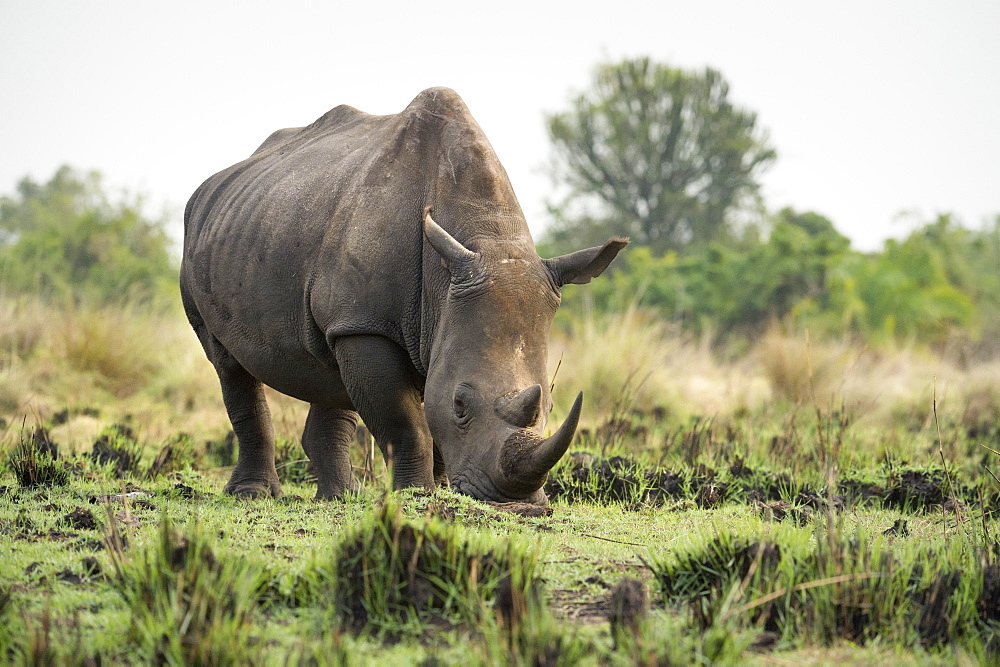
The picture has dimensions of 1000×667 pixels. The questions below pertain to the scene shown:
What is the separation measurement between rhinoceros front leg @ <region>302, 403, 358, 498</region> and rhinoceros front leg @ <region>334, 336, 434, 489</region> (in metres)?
1.04

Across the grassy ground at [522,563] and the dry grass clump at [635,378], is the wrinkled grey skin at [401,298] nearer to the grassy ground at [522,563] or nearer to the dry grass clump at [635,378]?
the grassy ground at [522,563]

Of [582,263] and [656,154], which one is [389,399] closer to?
[582,263]

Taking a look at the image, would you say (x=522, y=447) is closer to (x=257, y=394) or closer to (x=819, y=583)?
(x=819, y=583)

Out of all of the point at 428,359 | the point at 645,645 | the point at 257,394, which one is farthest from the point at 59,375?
the point at 645,645

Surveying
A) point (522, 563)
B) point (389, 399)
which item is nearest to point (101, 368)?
point (389, 399)

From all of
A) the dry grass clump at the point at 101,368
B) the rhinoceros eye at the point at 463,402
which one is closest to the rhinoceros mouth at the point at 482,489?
the rhinoceros eye at the point at 463,402

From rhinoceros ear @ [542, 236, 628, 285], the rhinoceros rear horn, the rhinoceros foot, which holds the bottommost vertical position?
the rhinoceros foot

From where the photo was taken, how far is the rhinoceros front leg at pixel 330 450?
245 inches

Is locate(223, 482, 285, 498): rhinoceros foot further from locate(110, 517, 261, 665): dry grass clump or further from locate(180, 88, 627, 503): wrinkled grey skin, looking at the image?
locate(110, 517, 261, 665): dry grass clump

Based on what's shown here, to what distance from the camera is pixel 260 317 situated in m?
5.78

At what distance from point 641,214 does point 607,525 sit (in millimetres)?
30484

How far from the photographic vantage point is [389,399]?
16.9 feet

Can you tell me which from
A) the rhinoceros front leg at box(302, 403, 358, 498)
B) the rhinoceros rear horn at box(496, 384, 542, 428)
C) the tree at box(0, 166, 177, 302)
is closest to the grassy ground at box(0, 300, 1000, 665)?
the rhinoceros front leg at box(302, 403, 358, 498)

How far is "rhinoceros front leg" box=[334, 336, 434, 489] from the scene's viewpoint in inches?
202
